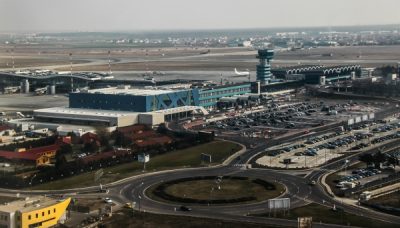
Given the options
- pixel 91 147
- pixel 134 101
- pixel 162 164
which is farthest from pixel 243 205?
pixel 134 101

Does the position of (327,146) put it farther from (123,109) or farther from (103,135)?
(123,109)

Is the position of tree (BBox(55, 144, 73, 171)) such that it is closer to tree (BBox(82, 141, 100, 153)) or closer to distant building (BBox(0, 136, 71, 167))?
distant building (BBox(0, 136, 71, 167))

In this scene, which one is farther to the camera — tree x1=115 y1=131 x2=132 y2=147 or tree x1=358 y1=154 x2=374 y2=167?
tree x1=115 y1=131 x2=132 y2=147

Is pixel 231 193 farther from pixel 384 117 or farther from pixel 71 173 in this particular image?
pixel 384 117

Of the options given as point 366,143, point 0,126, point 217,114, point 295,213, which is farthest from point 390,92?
point 295,213

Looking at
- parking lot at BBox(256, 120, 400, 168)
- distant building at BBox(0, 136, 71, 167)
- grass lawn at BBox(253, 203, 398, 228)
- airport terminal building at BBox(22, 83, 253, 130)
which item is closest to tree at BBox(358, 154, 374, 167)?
parking lot at BBox(256, 120, 400, 168)

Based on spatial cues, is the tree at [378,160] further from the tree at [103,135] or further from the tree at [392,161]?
the tree at [103,135]

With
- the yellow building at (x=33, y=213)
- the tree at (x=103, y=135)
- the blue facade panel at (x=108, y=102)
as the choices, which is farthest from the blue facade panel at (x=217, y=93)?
the yellow building at (x=33, y=213)
